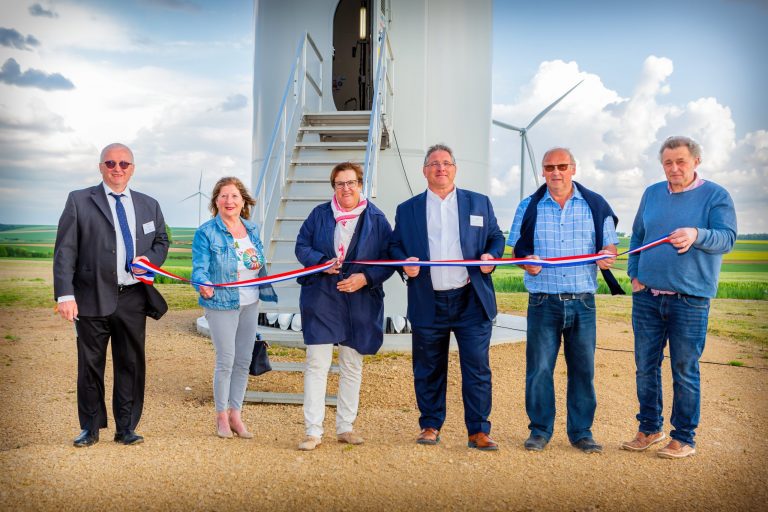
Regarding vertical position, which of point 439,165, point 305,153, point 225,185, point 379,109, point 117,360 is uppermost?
point 379,109

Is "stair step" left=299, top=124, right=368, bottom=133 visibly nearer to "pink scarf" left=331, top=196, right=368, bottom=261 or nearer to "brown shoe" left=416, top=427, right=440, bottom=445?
"pink scarf" left=331, top=196, right=368, bottom=261

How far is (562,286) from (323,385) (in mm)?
1797

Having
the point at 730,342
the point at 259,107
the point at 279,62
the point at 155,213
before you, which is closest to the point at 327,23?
the point at 279,62

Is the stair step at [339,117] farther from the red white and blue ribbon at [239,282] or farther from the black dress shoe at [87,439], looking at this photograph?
the black dress shoe at [87,439]

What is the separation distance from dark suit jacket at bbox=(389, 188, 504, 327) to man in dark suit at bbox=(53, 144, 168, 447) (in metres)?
1.77

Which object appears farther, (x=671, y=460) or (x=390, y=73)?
(x=390, y=73)

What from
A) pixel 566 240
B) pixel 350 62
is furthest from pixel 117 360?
pixel 350 62

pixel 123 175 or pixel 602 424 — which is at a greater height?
pixel 123 175

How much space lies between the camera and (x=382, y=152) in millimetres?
9836

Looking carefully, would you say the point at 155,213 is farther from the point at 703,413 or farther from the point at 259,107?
the point at 259,107

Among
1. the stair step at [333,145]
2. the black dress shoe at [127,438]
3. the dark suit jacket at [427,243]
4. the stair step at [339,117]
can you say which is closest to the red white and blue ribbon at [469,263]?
the dark suit jacket at [427,243]

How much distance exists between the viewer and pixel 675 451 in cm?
473

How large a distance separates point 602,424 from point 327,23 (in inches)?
277

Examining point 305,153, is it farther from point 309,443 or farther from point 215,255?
point 309,443
